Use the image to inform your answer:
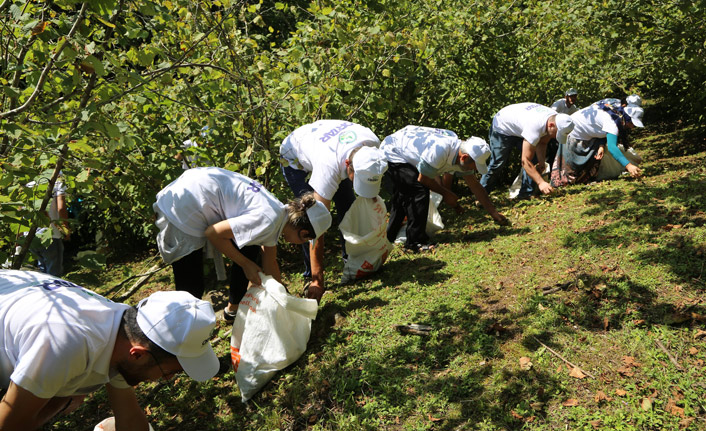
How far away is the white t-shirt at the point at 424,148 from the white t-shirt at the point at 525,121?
5.20ft

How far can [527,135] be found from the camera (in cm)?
655

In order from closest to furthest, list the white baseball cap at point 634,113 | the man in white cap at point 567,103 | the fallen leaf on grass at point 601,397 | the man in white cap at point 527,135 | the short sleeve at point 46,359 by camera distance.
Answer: the short sleeve at point 46,359 < the fallen leaf on grass at point 601,397 < the man in white cap at point 527,135 < the white baseball cap at point 634,113 < the man in white cap at point 567,103

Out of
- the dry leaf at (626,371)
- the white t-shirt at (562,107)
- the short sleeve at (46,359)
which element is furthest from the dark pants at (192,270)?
the white t-shirt at (562,107)

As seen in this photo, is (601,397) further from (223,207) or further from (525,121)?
(525,121)

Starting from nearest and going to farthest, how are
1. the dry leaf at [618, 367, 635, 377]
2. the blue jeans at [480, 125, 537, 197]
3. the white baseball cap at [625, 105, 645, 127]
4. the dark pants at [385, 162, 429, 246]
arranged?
the dry leaf at [618, 367, 635, 377] → the dark pants at [385, 162, 429, 246] → the blue jeans at [480, 125, 537, 197] → the white baseball cap at [625, 105, 645, 127]

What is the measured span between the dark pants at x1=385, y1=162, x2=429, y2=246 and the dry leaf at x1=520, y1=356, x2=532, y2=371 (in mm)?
2401

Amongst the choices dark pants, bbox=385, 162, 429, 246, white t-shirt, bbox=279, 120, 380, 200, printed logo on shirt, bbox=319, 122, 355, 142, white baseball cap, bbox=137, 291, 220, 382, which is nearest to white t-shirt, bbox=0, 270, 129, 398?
white baseball cap, bbox=137, 291, 220, 382

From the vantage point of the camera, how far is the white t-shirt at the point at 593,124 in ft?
22.6

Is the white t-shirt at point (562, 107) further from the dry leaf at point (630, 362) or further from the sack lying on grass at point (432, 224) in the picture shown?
the dry leaf at point (630, 362)

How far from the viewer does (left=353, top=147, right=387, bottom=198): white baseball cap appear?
4062mm

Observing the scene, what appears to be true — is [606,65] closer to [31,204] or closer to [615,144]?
[615,144]

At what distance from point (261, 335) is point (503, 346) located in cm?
174

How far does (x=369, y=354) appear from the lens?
11.7ft

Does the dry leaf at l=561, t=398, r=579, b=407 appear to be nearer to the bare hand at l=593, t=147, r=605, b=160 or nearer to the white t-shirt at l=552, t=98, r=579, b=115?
the bare hand at l=593, t=147, r=605, b=160
